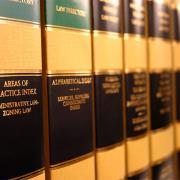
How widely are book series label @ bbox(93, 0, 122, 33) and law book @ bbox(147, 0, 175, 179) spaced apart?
118 mm

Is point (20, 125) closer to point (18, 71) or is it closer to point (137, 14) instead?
point (18, 71)

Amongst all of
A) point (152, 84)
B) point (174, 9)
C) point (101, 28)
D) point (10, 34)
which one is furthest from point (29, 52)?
point (174, 9)

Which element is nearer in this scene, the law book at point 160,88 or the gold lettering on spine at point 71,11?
the gold lettering on spine at point 71,11

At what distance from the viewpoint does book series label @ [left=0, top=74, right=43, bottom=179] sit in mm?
403

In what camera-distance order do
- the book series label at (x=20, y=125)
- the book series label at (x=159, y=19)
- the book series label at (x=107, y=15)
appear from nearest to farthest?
the book series label at (x=20, y=125) < the book series label at (x=107, y=15) < the book series label at (x=159, y=19)

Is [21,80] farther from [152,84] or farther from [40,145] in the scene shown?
[152,84]

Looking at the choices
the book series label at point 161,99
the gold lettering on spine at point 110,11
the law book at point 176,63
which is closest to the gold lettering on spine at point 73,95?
the gold lettering on spine at point 110,11

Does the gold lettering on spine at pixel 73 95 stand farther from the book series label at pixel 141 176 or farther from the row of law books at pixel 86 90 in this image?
the book series label at pixel 141 176

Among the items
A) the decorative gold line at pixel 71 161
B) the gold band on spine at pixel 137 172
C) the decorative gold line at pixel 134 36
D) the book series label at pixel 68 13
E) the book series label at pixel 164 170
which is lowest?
the book series label at pixel 164 170

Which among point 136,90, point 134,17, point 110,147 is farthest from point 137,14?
point 110,147

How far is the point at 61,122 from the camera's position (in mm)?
478

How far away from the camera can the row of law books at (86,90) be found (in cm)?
42

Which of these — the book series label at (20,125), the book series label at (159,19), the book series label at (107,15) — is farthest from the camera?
the book series label at (159,19)

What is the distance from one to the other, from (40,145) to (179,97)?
46 cm
